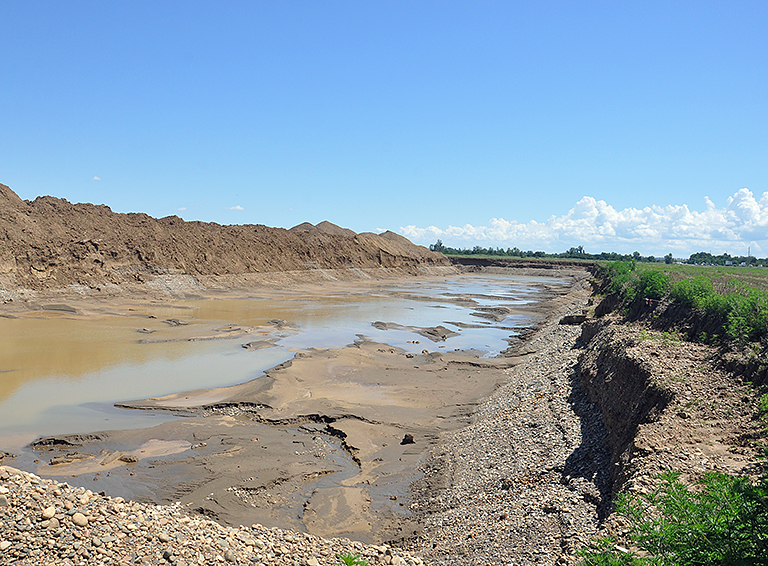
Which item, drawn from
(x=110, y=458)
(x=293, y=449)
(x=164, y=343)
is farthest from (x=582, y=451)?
(x=164, y=343)

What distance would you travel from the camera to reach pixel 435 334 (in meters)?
30.4

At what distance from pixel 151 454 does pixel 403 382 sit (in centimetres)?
938

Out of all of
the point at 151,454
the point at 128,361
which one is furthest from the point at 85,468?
the point at 128,361

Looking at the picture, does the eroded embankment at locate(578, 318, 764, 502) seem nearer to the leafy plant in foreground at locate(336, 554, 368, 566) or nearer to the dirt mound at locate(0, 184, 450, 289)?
the leafy plant in foreground at locate(336, 554, 368, 566)

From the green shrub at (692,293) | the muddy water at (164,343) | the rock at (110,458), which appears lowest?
the rock at (110,458)

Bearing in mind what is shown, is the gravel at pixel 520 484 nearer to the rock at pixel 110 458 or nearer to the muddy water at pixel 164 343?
the rock at pixel 110 458

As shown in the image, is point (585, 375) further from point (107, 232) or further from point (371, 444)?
point (107, 232)

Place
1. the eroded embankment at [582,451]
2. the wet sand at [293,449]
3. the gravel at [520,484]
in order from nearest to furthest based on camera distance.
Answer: the eroded embankment at [582,451]
the gravel at [520,484]
the wet sand at [293,449]

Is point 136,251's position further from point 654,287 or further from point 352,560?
point 352,560

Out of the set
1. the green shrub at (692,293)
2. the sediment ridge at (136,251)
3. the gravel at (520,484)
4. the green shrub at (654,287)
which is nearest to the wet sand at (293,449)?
the gravel at (520,484)

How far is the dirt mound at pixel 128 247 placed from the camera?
129ft

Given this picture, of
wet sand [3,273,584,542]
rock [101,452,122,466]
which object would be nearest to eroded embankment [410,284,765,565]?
wet sand [3,273,584,542]

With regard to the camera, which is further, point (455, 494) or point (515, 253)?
point (515, 253)

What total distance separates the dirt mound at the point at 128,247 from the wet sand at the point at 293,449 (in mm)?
30619
